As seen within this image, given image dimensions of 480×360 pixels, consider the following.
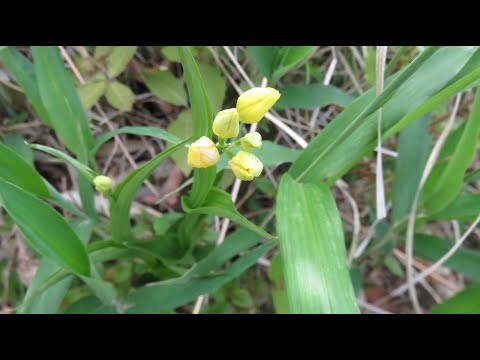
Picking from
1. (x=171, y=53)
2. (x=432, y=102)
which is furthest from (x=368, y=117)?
(x=171, y=53)

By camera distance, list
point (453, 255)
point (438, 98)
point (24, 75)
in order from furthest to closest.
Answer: point (453, 255)
point (24, 75)
point (438, 98)

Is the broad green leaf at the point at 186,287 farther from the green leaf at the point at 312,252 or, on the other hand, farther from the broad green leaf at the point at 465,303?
the broad green leaf at the point at 465,303

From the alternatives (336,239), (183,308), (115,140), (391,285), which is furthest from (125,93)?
(391,285)

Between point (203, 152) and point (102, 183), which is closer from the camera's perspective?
point (203, 152)

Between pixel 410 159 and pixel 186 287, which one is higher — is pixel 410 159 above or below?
below

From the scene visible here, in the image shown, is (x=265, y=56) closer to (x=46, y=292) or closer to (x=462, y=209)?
(x=462, y=209)
